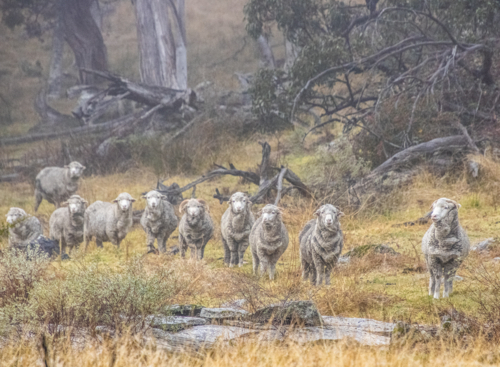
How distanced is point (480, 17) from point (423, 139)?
318 cm

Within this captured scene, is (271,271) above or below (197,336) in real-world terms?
above

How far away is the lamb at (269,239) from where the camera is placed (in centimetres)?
770

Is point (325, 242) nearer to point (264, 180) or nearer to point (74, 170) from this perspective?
point (264, 180)

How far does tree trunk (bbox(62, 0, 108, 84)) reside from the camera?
27.2 m

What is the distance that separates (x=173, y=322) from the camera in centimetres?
556

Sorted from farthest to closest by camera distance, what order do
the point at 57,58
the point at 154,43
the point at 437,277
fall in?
the point at 57,58 < the point at 154,43 < the point at 437,277

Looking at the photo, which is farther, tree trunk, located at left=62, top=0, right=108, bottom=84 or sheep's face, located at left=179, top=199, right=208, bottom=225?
tree trunk, located at left=62, top=0, right=108, bottom=84

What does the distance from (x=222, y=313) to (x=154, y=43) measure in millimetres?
22413

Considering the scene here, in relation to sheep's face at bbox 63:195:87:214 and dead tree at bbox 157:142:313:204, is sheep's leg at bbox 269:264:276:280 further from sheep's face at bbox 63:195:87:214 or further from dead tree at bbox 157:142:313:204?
sheep's face at bbox 63:195:87:214

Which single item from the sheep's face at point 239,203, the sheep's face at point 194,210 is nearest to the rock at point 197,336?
the sheep's face at point 239,203

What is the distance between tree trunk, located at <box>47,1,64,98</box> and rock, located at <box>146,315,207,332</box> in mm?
23541

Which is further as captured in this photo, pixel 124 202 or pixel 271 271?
pixel 124 202

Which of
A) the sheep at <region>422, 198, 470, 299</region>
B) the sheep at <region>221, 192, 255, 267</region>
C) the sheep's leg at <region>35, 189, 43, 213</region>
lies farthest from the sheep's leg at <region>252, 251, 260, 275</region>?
the sheep's leg at <region>35, 189, 43, 213</region>

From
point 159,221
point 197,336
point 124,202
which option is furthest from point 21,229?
point 197,336
